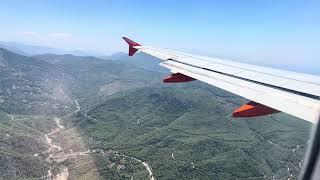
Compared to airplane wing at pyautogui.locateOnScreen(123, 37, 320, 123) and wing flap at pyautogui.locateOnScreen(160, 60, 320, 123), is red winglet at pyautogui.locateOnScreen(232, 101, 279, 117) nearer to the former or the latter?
airplane wing at pyautogui.locateOnScreen(123, 37, 320, 123)

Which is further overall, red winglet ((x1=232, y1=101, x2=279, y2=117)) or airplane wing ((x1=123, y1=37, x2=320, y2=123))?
red winglet ((x1=232, y1=101, x2=279, y2=117))

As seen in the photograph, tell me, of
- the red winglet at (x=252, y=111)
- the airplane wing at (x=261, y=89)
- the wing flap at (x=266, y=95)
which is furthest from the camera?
the red winglet at (x=252, y=111)

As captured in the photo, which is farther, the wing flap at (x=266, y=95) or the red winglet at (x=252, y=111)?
the red winglet at (x=252, y=111)

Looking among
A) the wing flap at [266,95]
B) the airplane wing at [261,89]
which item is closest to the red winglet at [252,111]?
the airplane wing at [261,89]

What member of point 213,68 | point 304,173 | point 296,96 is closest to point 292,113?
point 296,96

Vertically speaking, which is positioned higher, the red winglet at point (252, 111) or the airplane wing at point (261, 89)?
the airplane wing at point (261, 89)

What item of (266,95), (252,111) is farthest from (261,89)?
(252,111)

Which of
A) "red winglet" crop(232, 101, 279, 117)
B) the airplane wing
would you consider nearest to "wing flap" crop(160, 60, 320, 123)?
the airplane wing

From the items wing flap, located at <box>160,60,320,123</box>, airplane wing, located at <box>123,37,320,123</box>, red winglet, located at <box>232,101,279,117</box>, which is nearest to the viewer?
wing flap, located at <box>160,60,320,123</box>

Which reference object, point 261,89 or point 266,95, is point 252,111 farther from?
point 261,89

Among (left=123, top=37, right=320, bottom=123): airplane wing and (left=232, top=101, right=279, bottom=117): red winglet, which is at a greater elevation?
(left=123, top=37, right=320, bottom=123): airplane wing

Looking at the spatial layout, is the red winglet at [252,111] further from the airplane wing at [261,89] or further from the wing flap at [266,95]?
the wing flap at [266,95]

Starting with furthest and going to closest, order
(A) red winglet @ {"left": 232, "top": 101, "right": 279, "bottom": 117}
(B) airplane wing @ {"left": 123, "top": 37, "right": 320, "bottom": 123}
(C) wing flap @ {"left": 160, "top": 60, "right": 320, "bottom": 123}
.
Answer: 1. (A) red winglet @ {"left": 232, "top": 101, "right": 279, "bottom": 117}
2. (B) airplane wing @ {"left": 123, "top": 37, "right": 320, "bottom": 123}
3. (C) wing flap @ {"left": 160, "top": 60, "right": 320, "bottom": 123}

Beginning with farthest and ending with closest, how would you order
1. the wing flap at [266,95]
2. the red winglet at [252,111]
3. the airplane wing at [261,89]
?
the red winglet at [252,111] → the airplane wing at [261,89] → the wing flap at [266,95]
